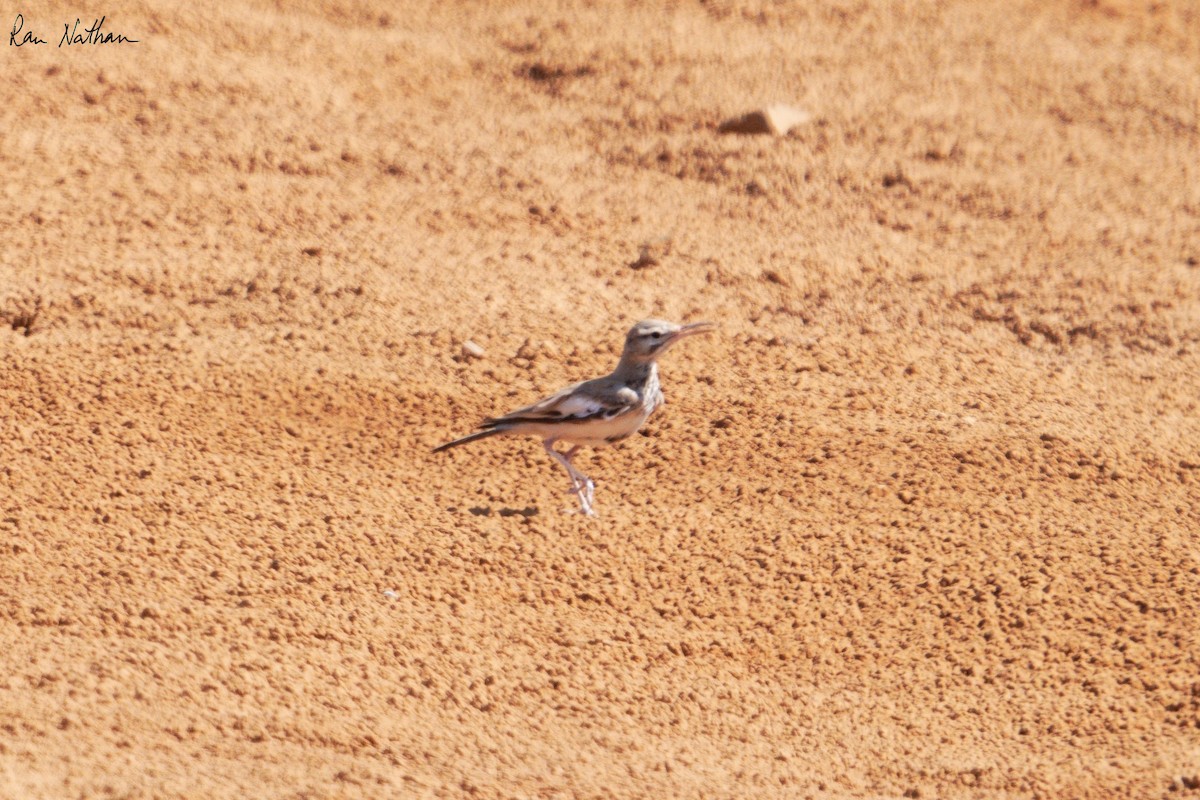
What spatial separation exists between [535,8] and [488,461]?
23.8 feet

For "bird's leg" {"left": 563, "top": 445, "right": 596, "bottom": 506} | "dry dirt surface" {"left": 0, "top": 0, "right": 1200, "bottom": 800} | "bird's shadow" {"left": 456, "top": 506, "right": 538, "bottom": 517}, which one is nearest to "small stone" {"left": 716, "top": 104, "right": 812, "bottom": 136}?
"dry dirt surface" {"left": 0, "top": 0, "right": 1200, "bottom": 800}

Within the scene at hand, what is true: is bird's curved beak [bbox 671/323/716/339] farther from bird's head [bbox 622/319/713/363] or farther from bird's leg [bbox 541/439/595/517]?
bird's leg [bbox 541/439/595/517]

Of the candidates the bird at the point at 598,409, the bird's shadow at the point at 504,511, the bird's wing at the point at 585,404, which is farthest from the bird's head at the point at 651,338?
the bird's shadow at the point at 504,511

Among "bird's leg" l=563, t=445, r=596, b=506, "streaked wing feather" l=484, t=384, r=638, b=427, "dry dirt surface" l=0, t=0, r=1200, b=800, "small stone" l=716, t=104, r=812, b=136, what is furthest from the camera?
"small stone" l=716, t=104, r=812, b=136

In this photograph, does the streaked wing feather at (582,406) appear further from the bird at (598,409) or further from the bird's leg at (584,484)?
the bird's leg at (584,484)

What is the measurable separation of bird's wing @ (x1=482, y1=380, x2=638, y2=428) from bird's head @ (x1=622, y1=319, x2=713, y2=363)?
0.80ft

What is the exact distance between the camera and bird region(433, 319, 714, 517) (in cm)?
771

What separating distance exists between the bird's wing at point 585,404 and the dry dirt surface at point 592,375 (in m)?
0.59

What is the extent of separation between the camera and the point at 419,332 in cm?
980

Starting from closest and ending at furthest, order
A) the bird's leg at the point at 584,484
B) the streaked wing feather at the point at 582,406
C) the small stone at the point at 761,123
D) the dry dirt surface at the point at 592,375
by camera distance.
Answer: the dry dirt surface at the point at 592,375, the streaked wing feather at the point at 582,406, the bird's leg at the point at 584,484, the small stone at the point at 761,123

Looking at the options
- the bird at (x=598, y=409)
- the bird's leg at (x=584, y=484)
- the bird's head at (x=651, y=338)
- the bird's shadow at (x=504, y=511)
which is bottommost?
the bird's shadow at (x=504, y=511)

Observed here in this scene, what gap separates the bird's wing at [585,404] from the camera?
25.2 ft

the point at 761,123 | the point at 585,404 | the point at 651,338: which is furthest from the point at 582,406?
the point at 761,123

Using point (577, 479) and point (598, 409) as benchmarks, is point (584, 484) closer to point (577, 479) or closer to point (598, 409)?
point (577, 479)
